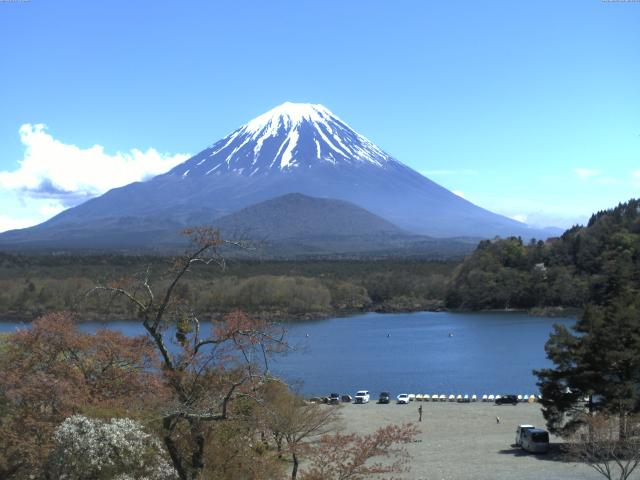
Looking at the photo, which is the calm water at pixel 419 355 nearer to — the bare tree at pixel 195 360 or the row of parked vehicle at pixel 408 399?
the row of parked vehicle at pixel 408 399

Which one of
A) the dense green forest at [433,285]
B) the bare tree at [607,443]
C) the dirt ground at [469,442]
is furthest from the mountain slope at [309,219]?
the bare tree at [607,443]

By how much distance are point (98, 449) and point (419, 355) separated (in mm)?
33533

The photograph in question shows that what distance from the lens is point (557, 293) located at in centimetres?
6228

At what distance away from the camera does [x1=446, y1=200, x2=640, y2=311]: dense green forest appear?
61.4m

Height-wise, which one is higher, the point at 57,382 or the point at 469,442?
the point at 57,382

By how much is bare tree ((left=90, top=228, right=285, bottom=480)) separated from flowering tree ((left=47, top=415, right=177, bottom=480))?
14.7 inches

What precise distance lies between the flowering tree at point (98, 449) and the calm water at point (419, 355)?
13370mm

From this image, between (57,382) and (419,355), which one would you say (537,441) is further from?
Answer: (419,355)

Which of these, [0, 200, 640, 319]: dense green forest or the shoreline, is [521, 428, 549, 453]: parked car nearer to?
the shoreline

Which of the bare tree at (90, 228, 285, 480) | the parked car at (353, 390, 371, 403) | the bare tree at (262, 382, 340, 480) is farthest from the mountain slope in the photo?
the bare tree at (90, 228, 285, 480)

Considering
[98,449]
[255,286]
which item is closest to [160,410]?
[98,449]

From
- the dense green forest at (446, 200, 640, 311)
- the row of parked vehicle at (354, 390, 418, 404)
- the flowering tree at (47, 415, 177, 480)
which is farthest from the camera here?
the dense green forest at (446, 200, 640, 311)

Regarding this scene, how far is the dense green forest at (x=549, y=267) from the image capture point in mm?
61406

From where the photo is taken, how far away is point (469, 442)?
1836 centimetres
